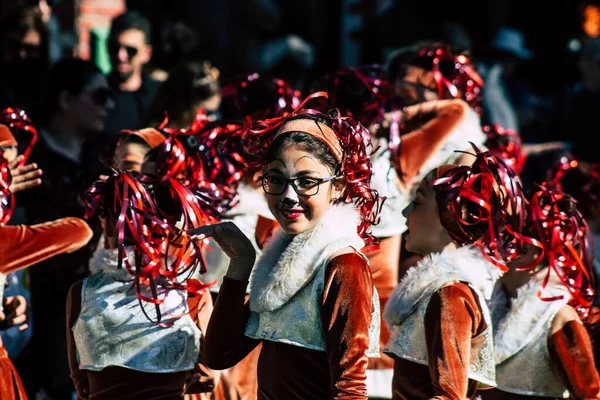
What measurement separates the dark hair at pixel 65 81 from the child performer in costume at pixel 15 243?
1.37 metres

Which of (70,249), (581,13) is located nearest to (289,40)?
(581,13)

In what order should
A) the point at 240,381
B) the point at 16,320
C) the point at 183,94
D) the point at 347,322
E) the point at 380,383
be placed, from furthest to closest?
the point at 183,94 → the point at 380,383 → the point at 240,381 → the point at 16,320 → the point at 347,322

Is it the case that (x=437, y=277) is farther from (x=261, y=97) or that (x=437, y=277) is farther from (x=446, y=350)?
(x=261, y=97)

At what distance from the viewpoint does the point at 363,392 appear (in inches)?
122

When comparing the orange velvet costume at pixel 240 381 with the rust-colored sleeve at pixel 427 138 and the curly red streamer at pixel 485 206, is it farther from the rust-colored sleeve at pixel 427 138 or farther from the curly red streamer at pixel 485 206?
the curly red streamer at pixel 485 206

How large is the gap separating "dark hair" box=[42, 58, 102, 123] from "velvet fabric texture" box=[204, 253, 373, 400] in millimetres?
2584

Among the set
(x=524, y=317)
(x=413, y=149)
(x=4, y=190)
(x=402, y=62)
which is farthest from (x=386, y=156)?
(x=4, y=190)

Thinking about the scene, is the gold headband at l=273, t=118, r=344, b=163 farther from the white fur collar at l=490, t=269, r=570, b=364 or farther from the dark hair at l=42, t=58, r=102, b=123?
the dark hair at l=42, t=58, r=102, b=123

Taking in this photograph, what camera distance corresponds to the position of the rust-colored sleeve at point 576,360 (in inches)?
150

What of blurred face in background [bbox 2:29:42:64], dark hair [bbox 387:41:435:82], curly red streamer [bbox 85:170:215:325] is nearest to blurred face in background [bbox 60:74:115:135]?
blurred face in background [bbox 2:29:42:64]

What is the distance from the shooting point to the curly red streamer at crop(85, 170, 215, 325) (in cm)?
369

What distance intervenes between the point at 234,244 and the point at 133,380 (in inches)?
30.6

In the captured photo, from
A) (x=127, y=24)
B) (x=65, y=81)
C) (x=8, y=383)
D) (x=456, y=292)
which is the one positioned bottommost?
(x=8, y=383)

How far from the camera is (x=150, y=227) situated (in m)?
3.82
